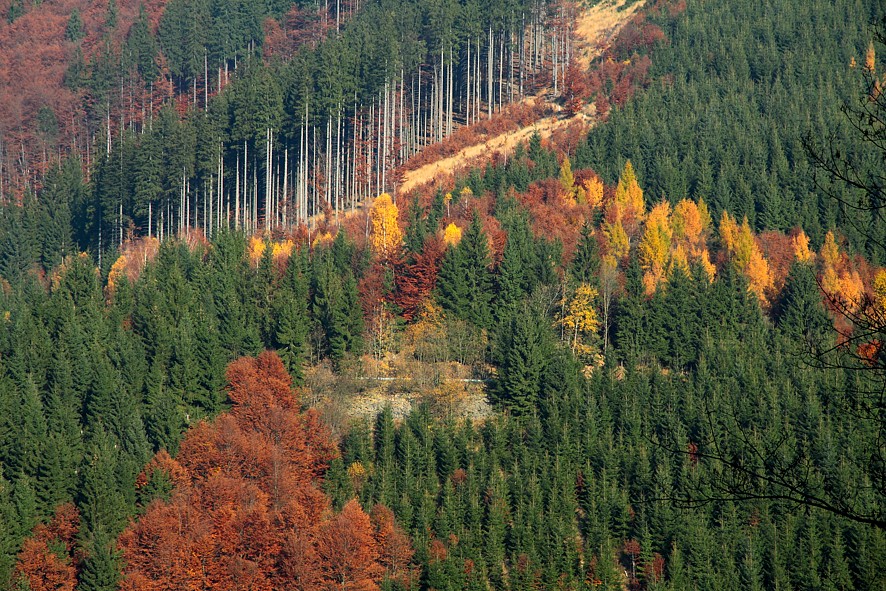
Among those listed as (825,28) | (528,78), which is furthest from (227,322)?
(825,28)

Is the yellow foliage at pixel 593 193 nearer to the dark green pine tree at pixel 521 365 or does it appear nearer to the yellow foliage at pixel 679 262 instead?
the yellow foliage at pixel 679 262

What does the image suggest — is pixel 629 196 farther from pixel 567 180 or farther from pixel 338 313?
pixel 338 313

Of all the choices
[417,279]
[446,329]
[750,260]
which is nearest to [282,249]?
[417,279]

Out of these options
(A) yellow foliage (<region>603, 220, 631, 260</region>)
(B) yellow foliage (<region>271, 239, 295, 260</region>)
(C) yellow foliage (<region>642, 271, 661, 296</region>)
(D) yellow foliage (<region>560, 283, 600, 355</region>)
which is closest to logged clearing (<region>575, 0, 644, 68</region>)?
(A) yellow foliage (<region>603, 220, 631, 260</region>)

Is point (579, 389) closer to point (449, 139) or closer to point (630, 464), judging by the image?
point (630, 464)

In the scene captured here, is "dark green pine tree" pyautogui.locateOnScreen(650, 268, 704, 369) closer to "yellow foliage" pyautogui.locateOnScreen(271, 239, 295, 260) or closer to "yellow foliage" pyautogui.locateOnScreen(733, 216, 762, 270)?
"yellow foliage" pyautogui.locateOnScreen(733, 216, 762, 270)

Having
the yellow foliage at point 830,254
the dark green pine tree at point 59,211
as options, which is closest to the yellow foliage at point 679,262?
the yellow foliage at point 830,254
